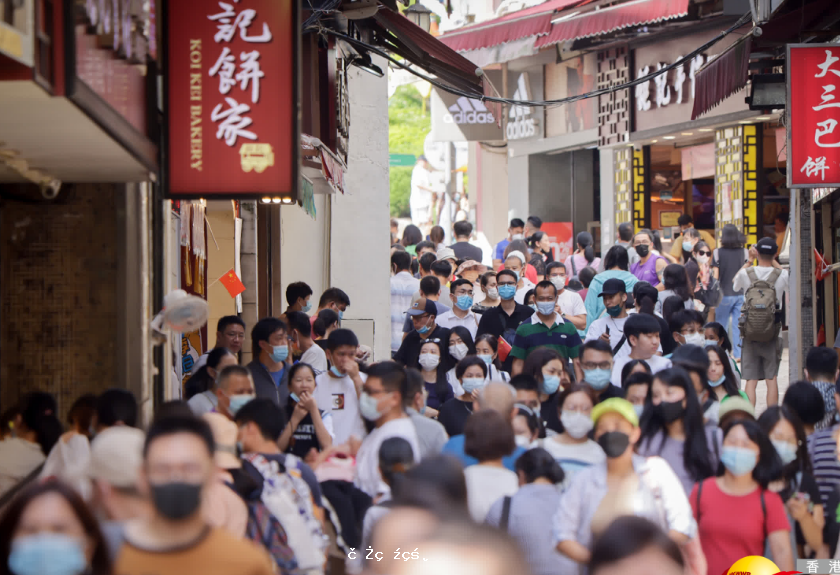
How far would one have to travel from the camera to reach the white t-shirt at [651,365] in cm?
796

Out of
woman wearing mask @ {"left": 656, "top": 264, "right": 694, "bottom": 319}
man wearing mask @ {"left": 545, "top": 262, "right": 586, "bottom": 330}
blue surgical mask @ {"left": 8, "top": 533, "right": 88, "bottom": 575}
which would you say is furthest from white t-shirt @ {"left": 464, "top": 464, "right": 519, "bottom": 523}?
woman wearing mask @ {"left": 656, "top": 264, "right": 694, "bottom": 319}

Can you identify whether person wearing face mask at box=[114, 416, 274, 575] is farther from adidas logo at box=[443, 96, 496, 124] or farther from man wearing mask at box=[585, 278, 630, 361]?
adidas logo at box=[443, 96, 496, 124]

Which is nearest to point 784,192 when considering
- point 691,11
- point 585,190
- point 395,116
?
point 691,11

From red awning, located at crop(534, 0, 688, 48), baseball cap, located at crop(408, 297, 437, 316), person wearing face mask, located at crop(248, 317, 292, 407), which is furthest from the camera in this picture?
red awning, located at crop(534, 0, 688, 48)

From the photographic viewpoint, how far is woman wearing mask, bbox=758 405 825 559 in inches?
225

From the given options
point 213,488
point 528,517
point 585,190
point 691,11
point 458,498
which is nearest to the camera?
point 458,498

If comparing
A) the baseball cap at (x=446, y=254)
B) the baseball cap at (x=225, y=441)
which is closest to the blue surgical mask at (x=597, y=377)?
the baseball cap at (x=225, y=441)

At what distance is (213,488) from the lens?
4.54m

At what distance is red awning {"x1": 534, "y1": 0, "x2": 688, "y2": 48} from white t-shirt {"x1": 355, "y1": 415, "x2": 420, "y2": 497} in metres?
14.1

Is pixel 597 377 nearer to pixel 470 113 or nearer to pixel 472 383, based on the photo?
pixel 472 383

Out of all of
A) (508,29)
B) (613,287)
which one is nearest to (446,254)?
(613,287)

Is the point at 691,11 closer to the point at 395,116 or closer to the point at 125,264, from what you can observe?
the point at 125,264

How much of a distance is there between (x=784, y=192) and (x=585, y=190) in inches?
324

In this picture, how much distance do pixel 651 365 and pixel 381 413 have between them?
2.72 metres
